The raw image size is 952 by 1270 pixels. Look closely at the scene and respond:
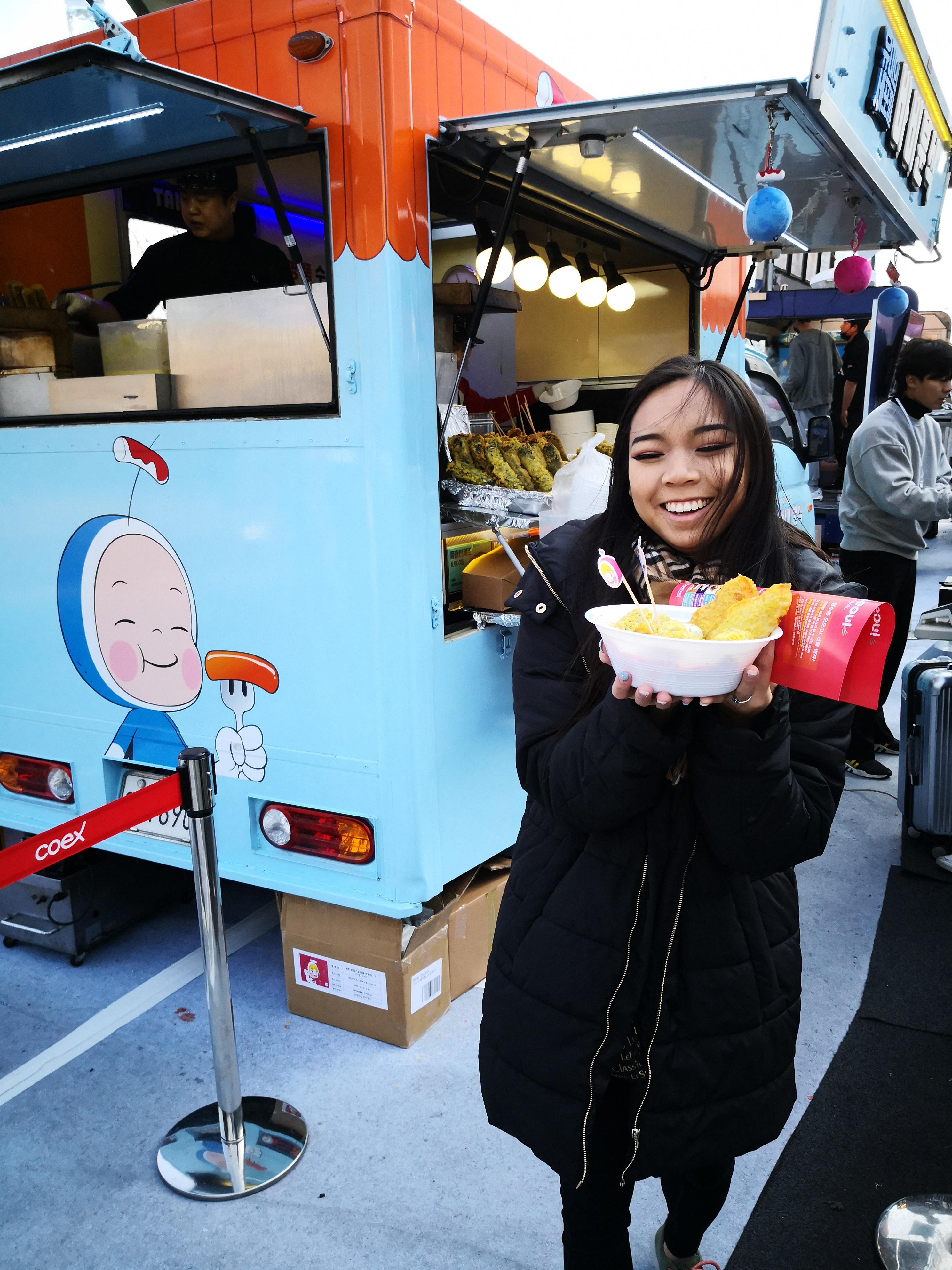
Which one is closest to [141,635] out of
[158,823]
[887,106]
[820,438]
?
[158,823]

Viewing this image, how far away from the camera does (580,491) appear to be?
126 inches

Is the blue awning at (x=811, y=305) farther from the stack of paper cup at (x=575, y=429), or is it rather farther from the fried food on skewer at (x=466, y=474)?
the fried food on skewer at (x=466, y=474)

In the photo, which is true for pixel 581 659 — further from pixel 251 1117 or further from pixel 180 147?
pixel 180 147

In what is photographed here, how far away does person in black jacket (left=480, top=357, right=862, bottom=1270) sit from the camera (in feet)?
5.12

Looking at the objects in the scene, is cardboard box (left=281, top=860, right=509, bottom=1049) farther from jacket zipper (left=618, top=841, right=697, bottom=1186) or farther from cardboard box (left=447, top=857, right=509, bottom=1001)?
jacket zipper (left=618, top=841, right=697, bottom=1186)

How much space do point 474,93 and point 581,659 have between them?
2051 millimetres

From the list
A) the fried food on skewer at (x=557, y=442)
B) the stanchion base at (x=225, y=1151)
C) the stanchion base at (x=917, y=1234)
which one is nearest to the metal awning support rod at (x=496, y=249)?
the fried food on skewer at (x=557, y=442)

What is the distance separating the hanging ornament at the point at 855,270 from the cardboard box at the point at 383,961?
268cm

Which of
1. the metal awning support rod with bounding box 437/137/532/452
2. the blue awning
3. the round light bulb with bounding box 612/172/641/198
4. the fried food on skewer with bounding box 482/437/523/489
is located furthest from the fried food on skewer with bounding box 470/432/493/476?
the blue awning

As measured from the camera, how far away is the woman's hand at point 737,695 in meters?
1.29

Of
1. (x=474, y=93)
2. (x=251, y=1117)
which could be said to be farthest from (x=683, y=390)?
(x=251, y=1117)

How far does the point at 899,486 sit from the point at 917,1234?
3.40 meters

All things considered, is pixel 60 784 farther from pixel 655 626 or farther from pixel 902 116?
pixel 902 116

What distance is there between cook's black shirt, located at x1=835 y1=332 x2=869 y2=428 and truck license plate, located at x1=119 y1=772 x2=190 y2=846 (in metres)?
10.1
